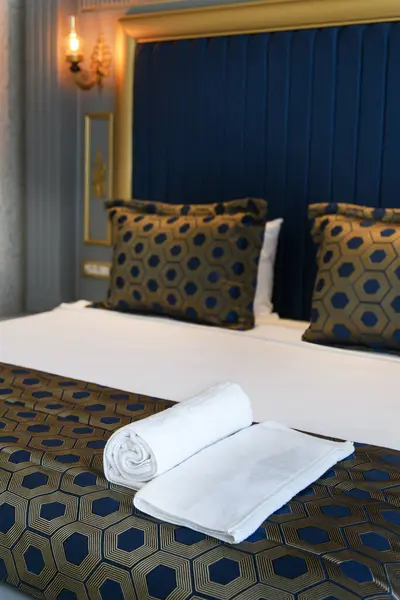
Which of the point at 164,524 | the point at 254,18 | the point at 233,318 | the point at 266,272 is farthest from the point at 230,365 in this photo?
the point at 254,18

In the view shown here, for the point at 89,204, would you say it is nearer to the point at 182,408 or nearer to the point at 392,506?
the point at 182,408

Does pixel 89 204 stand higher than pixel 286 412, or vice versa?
pixel 89 204

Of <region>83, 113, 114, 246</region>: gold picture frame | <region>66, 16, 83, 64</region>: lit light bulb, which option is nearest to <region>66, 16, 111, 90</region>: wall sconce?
<region>66, 16, 83, 64</region>: lit light bulb

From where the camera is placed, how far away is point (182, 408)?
1.46 m

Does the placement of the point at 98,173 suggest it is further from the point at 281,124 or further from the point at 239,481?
the point at 239,481

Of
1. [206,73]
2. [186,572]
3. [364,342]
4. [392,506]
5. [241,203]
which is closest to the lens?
[186,572]

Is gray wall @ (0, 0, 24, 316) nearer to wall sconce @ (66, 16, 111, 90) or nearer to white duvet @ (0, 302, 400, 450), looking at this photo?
wall sconce @ (66, 16, 111, 90)

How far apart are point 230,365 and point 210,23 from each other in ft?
5.29

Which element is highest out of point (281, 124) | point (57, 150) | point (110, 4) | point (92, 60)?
point (110, 4)

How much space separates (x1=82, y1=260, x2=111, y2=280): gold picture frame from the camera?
3.63m

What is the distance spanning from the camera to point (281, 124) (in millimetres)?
3025

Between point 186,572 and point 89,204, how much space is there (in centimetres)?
275

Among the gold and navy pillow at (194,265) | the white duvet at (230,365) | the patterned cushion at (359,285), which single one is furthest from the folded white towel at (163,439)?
the gold and navy pillow at (194,265)

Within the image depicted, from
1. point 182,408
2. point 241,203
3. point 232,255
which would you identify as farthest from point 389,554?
point 241,203
